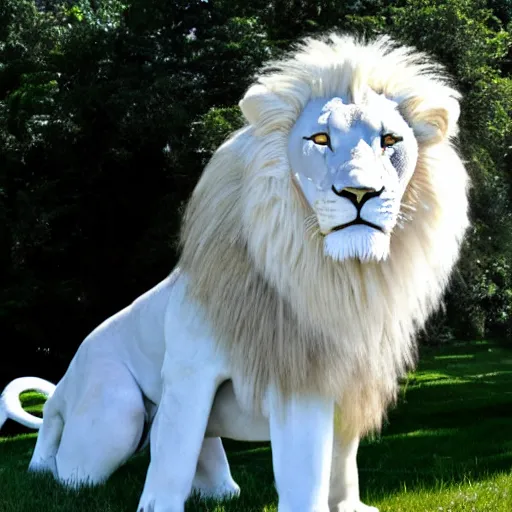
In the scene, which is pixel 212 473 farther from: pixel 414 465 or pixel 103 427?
pixel 414 465

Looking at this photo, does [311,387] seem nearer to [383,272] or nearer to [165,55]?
[383,272]

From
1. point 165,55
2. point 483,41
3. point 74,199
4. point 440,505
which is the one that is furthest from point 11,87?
point 440,505

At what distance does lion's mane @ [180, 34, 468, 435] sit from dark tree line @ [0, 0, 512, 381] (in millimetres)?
5126

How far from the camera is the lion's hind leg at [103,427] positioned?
11.9ft

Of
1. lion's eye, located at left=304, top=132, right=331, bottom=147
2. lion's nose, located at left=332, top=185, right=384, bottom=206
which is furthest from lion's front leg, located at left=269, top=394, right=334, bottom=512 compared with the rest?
lion's eye, located at left=304, top=132, right=331, bottom=147

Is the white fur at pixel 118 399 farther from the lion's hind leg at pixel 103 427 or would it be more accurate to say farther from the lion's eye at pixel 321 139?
the lion's eye at pixel 321 139

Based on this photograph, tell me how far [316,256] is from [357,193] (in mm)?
292

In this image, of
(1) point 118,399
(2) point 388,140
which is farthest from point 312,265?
(1) point 118,399

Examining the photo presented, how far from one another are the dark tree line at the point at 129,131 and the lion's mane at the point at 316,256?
16.8ft

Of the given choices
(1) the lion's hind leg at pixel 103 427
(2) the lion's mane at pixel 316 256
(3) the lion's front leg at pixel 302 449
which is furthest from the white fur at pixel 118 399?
(3) the lion's front leg at pixel 302 449

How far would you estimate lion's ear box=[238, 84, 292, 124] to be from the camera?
10.1 feet

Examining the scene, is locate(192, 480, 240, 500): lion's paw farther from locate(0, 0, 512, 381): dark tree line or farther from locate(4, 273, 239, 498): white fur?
locate(0, 0, 512, 381): dark tree line

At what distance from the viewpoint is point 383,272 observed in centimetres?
307

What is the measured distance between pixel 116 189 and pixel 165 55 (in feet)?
A: 7.44
